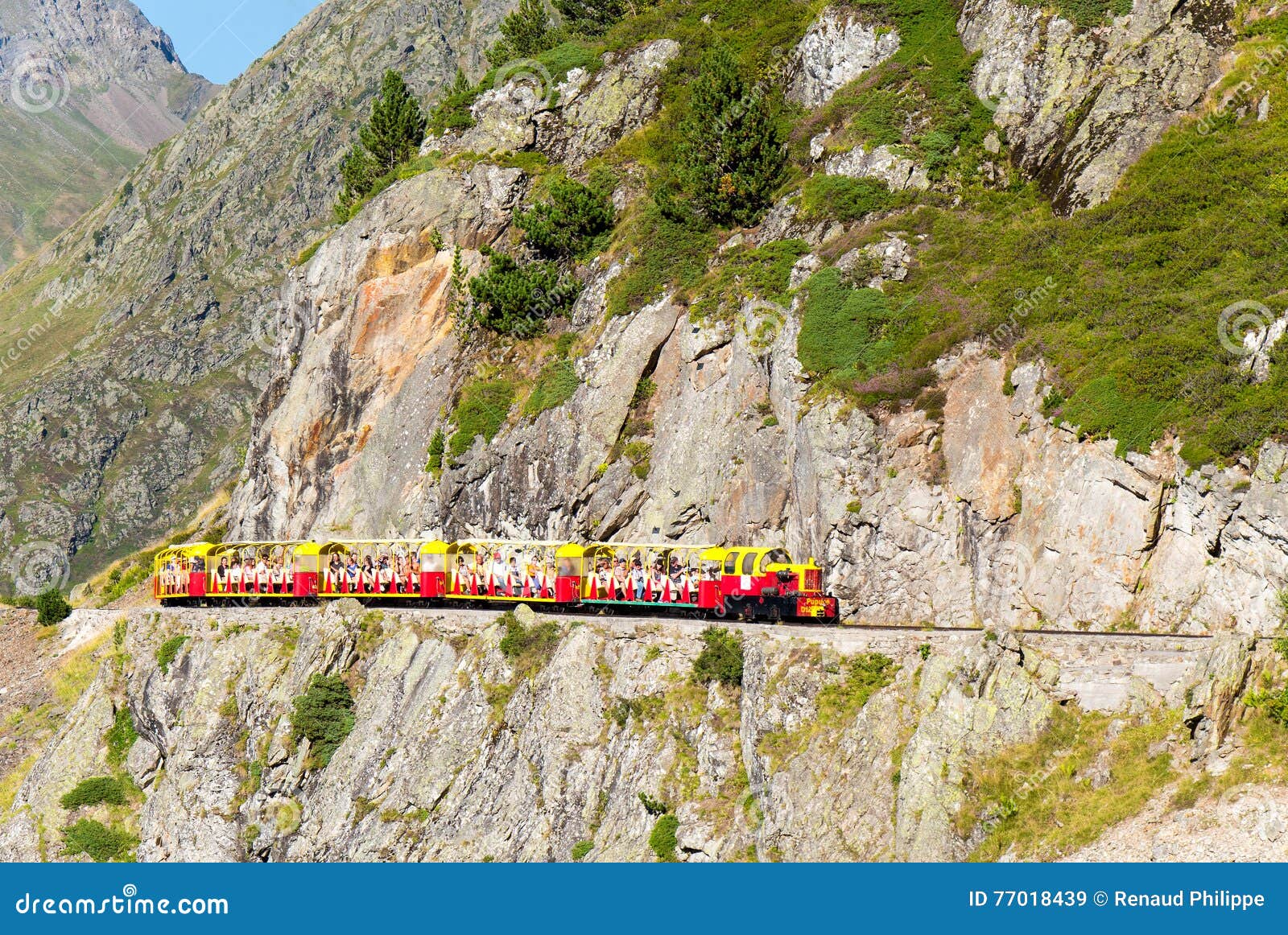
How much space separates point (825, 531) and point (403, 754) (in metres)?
17.8

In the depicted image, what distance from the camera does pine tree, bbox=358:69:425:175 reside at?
276 feet

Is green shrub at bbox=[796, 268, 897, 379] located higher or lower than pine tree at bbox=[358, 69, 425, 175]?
lower

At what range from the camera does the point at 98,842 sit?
5450 centimetres

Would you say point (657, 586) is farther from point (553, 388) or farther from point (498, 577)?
point (553, 388)

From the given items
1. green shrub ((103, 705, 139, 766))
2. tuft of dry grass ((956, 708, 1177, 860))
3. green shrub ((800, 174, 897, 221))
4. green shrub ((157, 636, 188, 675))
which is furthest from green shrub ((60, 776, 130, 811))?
tuft of dry grass ((956, 708, 1177, 860))

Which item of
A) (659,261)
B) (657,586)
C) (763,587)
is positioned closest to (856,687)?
(763,587)

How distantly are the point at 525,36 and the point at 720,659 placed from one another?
6357 centimetres

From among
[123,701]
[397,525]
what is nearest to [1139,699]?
[397,525]

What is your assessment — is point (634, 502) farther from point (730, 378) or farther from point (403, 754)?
point (403, 754)

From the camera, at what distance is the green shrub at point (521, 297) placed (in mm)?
65250

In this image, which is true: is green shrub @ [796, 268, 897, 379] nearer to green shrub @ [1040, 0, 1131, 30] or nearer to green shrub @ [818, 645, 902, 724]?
green shrub @ [818, 645, 902, 724]

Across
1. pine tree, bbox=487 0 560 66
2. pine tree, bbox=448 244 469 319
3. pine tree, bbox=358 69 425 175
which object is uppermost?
pine tree, bbox=487 0 560 66

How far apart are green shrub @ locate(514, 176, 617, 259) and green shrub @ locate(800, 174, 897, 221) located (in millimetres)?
13037

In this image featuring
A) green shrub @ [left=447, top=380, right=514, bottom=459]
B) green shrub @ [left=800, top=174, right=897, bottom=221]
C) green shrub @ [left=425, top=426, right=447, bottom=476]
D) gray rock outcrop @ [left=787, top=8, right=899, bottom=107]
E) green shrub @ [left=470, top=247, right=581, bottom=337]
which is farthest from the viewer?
green shrub @ [left=470, top=247, right=581, bottom=337]
